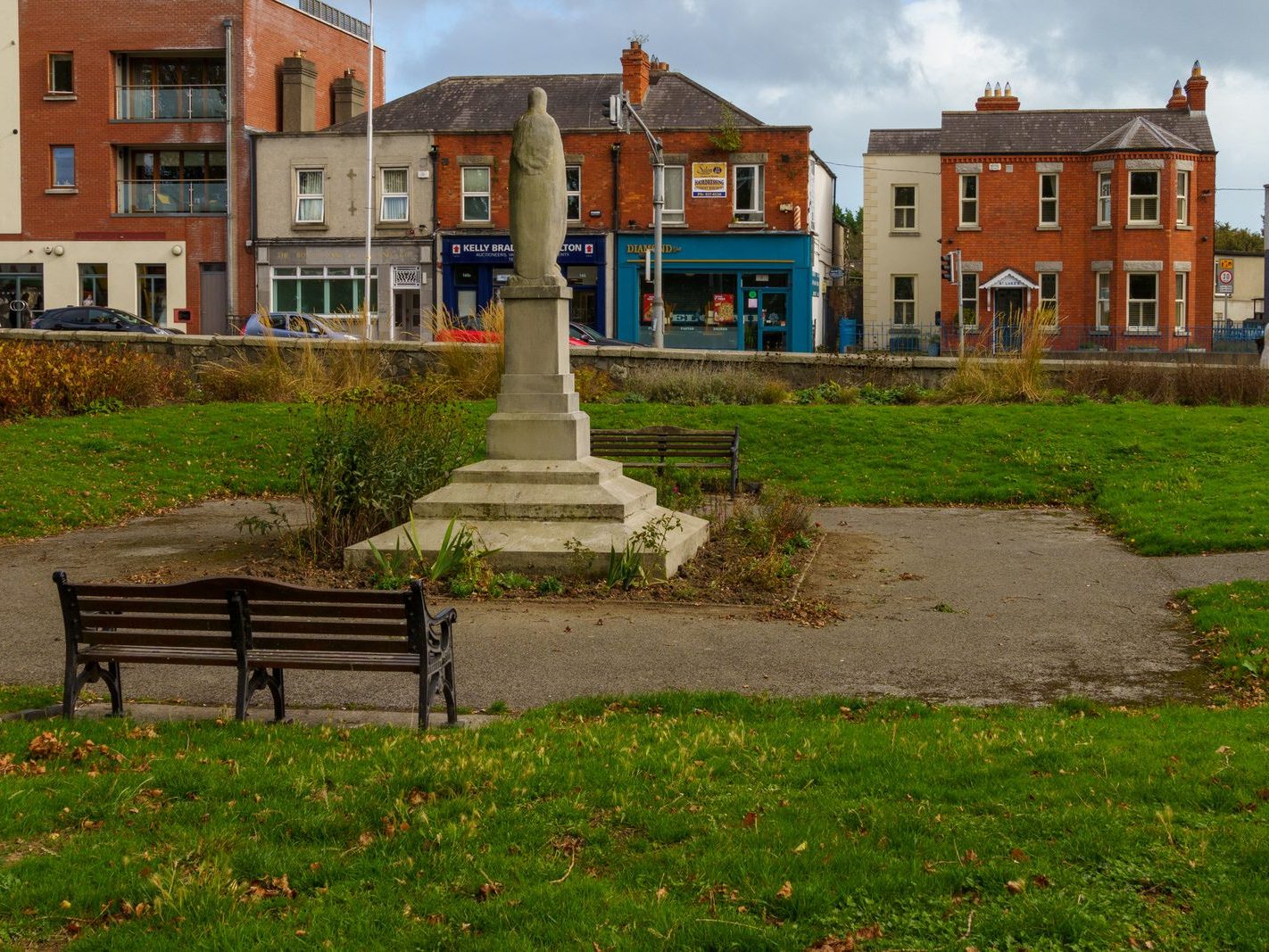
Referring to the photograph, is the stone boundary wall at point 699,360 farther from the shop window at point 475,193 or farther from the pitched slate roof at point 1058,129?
the pitched slate roof at point 1058,129

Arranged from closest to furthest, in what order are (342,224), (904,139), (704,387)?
(704,387), (342,224), (904,139)

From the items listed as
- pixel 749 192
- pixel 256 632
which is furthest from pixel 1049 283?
pixel 256 632

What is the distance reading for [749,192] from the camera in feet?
141

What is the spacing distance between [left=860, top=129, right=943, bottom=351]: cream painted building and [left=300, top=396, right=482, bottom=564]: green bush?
1392 inches

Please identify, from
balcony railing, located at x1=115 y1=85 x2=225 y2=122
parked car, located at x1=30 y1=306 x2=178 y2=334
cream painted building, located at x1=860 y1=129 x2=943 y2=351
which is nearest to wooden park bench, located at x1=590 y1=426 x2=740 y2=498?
parked car, located at x1=30 y1=306 x2=178 y2=334

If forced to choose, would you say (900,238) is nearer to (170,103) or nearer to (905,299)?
(905,299)

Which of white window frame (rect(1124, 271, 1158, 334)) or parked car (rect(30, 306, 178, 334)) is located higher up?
white window frame (rect(1124, 271, 1158, 334))

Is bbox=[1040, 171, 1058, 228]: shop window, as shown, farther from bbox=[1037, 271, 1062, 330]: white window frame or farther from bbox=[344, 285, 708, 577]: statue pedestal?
bbox=[344, 285, 708, 577]: statue pedestal

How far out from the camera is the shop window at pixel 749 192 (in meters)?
42.8

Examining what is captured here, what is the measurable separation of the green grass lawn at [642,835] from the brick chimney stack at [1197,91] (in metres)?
44.9

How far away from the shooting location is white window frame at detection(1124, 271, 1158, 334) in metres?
43.8

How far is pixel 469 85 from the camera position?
150ft

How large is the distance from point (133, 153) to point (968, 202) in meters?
27.4

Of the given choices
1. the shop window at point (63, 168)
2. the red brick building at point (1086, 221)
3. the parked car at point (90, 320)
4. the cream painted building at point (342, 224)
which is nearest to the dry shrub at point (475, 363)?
the parked car at point (90, 320)
